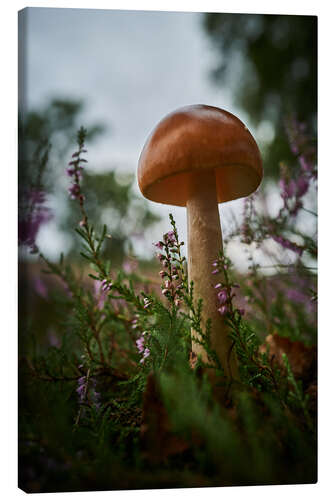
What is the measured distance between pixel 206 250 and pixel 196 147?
278 mm

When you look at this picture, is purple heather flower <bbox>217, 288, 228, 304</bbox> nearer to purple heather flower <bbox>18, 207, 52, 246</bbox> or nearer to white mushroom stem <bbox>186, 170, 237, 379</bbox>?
white mushroom stem <bbox>186, 170, 237, 379</bbox>

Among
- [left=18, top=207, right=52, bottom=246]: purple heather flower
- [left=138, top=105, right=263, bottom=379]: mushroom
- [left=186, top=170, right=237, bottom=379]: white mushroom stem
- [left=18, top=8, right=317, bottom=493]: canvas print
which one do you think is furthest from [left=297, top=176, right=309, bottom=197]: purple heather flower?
[left=18, top=207, right=52, bottom=246]: purple heather flower

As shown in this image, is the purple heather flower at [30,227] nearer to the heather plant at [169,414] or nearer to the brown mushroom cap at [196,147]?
the heather plant at [169,414]

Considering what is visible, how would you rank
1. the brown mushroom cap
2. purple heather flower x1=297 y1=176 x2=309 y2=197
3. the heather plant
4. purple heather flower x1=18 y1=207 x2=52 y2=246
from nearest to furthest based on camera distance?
the heather plant < the brown mushroom cap < purple heather flower x1=18 y1=207 x2=52 y2=246 < purple heather flower x1=297 y1=176 x2=309 y2=197

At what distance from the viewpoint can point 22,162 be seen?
A: 3.81ft

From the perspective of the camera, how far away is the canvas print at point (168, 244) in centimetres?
79

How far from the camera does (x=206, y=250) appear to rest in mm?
1025

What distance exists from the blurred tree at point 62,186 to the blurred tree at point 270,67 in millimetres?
623

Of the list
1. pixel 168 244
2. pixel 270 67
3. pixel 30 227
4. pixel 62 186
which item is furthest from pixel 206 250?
pixel 270 67

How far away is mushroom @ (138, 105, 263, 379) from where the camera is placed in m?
0.90

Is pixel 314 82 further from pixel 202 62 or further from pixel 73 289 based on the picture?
pixel 73 289

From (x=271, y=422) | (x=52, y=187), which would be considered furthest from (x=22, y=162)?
(x=271, y=422)

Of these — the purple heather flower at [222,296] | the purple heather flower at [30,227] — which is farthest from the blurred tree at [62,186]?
the purple heather flower at [222,296]

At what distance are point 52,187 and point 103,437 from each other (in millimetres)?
1040
